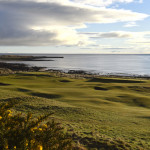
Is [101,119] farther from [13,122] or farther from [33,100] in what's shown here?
[13,122]

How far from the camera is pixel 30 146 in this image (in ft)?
15.4

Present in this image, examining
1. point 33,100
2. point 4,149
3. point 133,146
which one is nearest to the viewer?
point 4,149

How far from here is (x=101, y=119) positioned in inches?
595

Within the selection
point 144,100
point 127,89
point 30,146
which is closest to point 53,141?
point 30,146

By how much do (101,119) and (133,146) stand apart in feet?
20.3

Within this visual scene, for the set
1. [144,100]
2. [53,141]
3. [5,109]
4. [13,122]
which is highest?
[5,109]

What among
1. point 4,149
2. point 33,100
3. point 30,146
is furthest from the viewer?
point 33,100

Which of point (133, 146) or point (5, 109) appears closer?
point (5, 109)

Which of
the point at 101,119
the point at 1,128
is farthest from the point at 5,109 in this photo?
the point at 101,119

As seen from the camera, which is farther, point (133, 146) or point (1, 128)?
point (133, 146)

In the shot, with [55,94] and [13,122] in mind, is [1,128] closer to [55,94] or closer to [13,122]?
[13,122]

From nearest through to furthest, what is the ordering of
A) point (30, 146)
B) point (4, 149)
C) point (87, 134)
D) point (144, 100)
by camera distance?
point (4, 149), point (30, 146), point (87, 134), point (144, 100)

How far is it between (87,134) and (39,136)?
16.0ft

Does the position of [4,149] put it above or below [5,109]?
below
